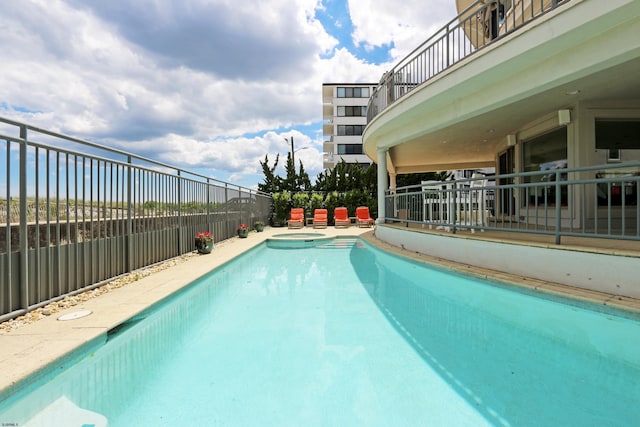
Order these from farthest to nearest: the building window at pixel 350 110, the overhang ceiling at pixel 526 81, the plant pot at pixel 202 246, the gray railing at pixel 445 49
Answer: the building window at pixel 350 110 < the plant pot at pixel 202 246 < the gray railing at pixel 445 49 < the overhang ceiling at pixel 526 81

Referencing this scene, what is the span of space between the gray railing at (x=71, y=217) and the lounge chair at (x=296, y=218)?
10583 millimetres

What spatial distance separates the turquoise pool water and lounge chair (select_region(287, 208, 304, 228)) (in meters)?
13.0

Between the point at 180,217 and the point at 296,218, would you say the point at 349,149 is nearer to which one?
the point at 296,218

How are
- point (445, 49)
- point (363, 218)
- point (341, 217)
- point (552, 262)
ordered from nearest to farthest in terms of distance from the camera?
point (552, 262)
point (445, 49)
point (341, 217)
point (363, 218)

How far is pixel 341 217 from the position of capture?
18094mm

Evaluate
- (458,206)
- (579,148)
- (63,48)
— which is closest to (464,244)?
(458,206)

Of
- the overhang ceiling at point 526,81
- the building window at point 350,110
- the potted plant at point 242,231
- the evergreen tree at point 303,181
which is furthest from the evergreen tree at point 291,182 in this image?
the building window at point 350,110

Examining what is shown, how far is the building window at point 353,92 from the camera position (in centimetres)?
3756

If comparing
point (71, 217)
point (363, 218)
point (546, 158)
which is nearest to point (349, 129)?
point (363, 218)

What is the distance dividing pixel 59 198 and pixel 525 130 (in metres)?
12.0

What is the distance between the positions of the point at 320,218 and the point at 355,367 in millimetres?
15913

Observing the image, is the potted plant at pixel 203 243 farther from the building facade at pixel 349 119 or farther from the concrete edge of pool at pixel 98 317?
the building facade at pixel 349 119

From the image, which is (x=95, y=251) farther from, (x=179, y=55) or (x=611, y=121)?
(x=611, y=121)

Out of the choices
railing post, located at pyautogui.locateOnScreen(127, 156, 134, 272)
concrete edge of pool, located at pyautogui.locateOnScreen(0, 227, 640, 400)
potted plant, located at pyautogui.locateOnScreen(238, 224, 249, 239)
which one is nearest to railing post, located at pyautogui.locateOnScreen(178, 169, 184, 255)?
concrete edge of pool, located at pyautogui.locateOnScreen(0, 227, 640, 400)
